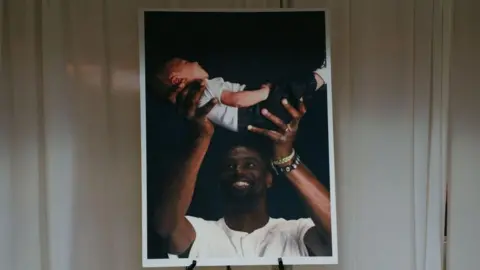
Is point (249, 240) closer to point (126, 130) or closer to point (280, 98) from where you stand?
point (280, 98)

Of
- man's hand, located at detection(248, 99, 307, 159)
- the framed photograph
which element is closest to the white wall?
the framed photograph

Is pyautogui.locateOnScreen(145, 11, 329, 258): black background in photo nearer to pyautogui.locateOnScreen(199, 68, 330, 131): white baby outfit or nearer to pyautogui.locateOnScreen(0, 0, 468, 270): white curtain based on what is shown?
pyautogui.locateOnScreen(199, 68, 330, 131): white baby outfit

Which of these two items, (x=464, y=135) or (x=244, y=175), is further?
(x=464, y=135)

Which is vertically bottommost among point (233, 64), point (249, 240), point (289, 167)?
point (249, 240)

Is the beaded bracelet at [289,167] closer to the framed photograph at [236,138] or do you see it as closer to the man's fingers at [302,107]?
the framed photograph at [236,138]

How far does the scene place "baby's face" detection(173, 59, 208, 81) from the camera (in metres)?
1.62

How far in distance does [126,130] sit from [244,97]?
1.53ft

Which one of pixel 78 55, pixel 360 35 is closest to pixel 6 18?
pixel 78 55

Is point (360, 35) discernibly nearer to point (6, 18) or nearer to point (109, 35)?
point (109, 35)

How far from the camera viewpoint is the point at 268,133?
1617 mm

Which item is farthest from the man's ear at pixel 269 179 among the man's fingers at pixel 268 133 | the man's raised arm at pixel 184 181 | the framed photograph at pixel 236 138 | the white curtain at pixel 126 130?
the white curtain at pixel 126 130

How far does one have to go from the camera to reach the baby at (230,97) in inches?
63.5

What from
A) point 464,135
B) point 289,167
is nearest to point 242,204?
point 289,167

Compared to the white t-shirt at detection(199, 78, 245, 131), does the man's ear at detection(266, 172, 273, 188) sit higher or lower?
lower
